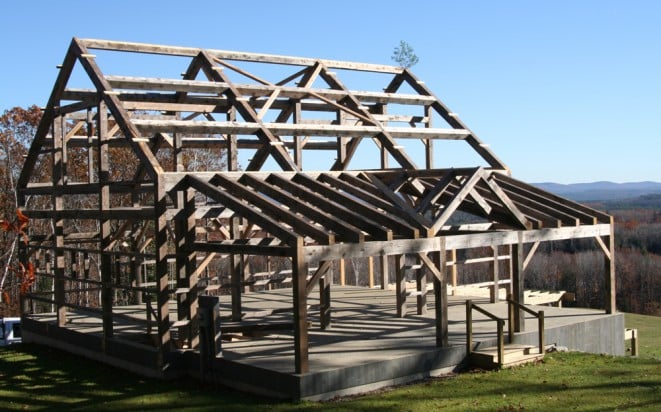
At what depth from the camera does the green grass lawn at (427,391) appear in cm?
1008

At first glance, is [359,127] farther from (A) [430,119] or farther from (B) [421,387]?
(B) [421,387]

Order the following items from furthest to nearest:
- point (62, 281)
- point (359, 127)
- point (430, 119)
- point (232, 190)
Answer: point (430, 119), point (359, 127), point (62, 281), point (232, 190)

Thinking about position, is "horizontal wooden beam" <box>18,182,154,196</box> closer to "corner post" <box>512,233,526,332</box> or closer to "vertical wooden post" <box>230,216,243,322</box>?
"vertical wooden post" <box>230,216,243,322</box>

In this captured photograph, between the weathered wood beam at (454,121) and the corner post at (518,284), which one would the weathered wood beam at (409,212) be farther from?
the weathered wood beam at (454,121)

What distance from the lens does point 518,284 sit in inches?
543

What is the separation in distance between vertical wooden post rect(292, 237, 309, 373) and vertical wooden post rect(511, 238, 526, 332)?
4.78 metres

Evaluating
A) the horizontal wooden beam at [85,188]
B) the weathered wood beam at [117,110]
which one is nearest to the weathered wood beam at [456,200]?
the weathered wood beam at [117,110]

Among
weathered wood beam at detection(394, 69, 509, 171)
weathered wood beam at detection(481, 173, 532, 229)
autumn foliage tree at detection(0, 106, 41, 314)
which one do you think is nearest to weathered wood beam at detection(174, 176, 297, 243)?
weathered wood beam at detection(481, 173, 532, 229)

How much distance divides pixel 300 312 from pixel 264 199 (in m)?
2.12

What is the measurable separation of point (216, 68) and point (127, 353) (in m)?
6.04

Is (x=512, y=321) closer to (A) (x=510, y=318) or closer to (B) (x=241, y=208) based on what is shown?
(A) (x=510, y=318)

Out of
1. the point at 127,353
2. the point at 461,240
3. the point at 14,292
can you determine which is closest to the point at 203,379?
the point at 127,353

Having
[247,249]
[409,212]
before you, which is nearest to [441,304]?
[409,212]

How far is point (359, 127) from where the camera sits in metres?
16.0
